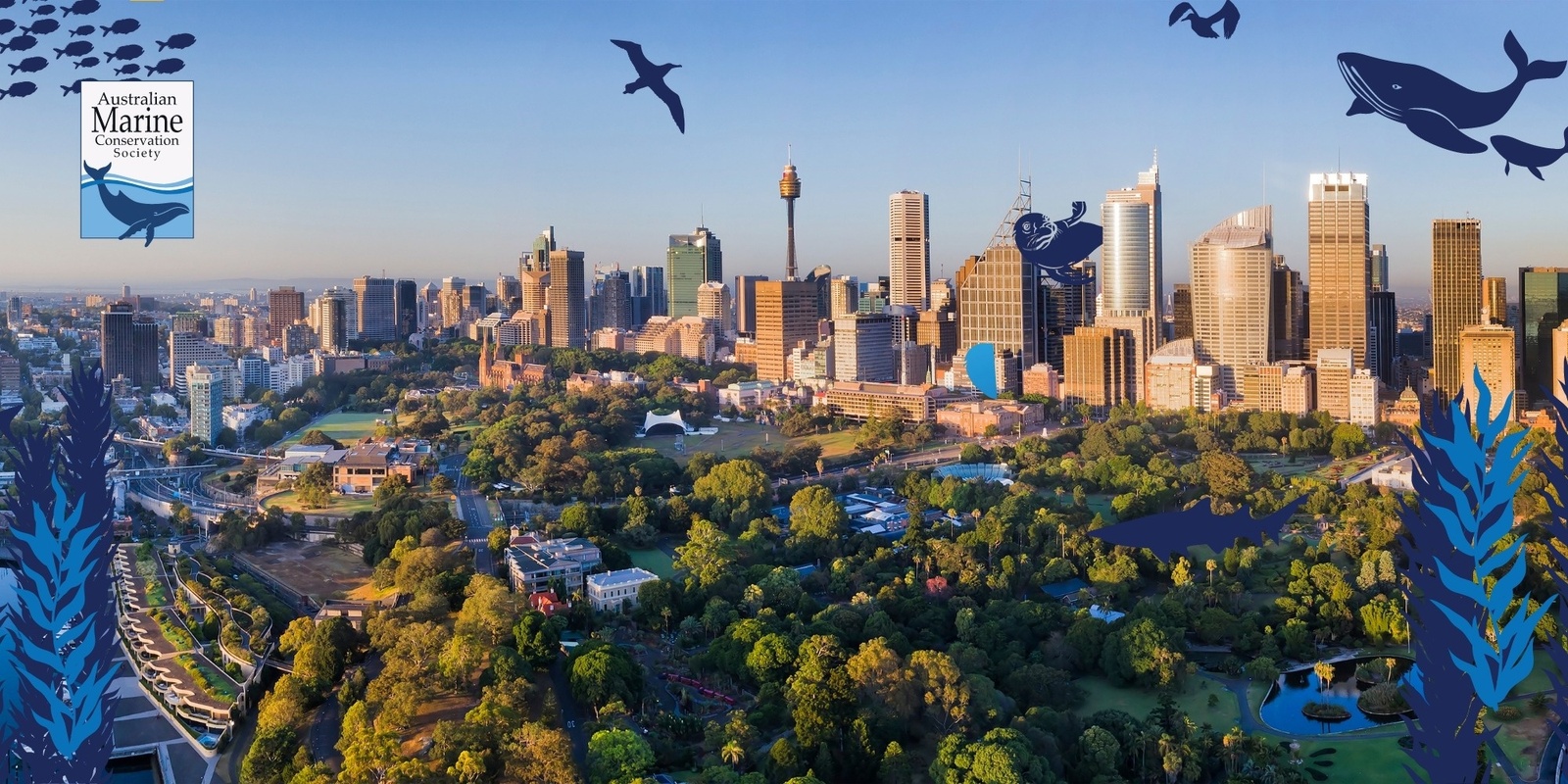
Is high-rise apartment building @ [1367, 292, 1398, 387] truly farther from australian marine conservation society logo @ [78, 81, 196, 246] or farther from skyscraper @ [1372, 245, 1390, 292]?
australian marine conservation society logo @ [78, 81, 196, 246]

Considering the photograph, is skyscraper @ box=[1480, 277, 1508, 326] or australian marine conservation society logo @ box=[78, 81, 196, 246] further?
skyscraper @ box=[1480, 277, 1508, 326]

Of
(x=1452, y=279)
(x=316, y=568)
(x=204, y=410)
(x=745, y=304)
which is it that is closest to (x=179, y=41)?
(x=316, y=568)

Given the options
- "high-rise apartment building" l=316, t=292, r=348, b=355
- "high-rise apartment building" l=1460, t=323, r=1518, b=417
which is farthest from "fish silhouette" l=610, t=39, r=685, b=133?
"high-rise apartment building" l=316, t=292, r=348, b=355

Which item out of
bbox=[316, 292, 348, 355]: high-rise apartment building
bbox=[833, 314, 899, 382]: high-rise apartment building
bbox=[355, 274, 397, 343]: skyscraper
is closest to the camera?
bbox=[833, 314, 899, 382]: high-rise apartment building

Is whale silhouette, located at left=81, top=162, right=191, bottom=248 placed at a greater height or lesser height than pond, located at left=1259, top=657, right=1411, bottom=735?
greater

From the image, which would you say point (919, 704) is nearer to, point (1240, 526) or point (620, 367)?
point (1240, 526)

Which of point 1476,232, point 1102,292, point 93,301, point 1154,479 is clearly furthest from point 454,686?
point 1102,292

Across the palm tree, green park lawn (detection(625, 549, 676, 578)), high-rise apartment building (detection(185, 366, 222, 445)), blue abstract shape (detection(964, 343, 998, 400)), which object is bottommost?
the palm tree
